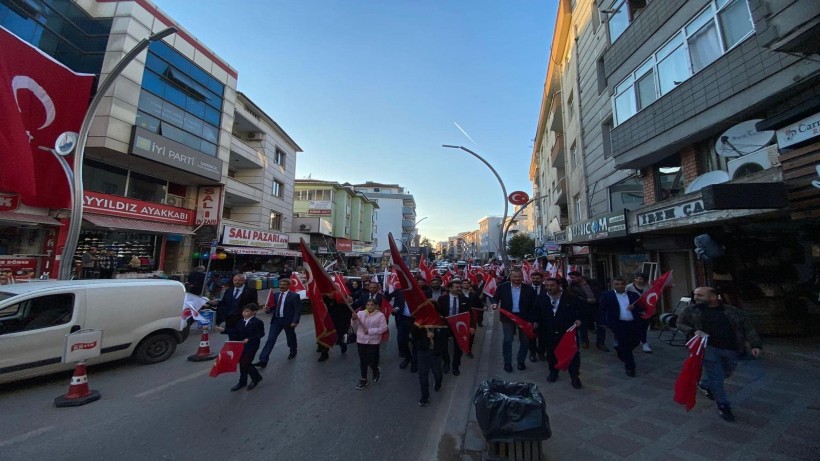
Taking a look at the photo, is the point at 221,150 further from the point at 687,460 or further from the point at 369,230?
the point at 369,230

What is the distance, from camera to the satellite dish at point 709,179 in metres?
7.65

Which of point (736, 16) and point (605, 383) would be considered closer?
point (605, 383)

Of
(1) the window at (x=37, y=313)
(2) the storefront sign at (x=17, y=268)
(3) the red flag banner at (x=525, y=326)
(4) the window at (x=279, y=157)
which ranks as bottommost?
(3) the red flag banner at (x=525, y=326)

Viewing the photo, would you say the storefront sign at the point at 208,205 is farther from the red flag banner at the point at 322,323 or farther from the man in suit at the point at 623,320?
the man in suit at the point at 623,320

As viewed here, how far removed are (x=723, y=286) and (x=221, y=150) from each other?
22.6m

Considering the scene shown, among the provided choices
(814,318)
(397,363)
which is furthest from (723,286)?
(397,363)

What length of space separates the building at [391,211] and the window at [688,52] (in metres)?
49.1

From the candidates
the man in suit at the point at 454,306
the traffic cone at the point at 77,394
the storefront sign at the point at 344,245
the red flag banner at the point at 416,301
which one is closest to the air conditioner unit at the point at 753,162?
the man in suit at the point at 454,306

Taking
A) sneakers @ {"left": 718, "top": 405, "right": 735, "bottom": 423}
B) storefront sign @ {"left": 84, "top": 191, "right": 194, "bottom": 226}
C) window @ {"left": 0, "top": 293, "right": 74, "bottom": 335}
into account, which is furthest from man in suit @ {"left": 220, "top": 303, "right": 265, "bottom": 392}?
storefront sign @ {"left": 84, "top": 191, "right": 194, "bottom": 226}

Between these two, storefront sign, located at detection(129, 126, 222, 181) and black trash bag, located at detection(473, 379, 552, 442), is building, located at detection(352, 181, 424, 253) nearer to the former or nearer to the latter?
storefront sign, located at detection(129, 126, 222, 181)

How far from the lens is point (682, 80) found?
8508mm

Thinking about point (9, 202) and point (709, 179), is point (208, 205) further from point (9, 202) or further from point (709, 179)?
point (709, 179)

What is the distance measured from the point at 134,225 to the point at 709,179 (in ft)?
65.6

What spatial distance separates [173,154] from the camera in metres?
16.0
